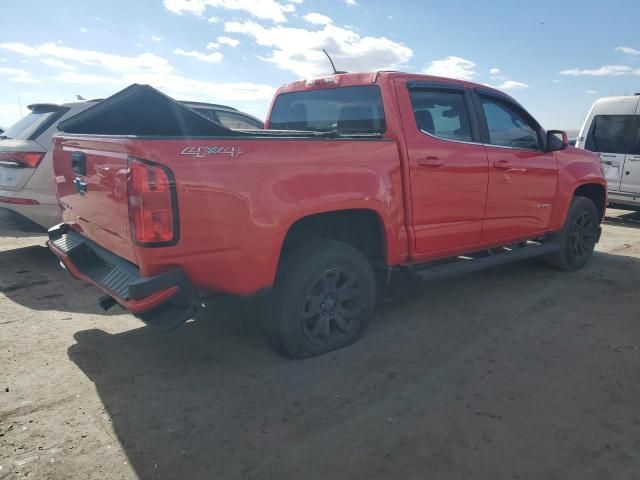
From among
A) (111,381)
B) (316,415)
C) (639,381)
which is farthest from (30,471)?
(639,381)

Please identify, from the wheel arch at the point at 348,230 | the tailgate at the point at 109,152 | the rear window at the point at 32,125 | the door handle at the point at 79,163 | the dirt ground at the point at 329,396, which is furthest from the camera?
the rear window at the point at 32,125

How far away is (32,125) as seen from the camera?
17.4ft

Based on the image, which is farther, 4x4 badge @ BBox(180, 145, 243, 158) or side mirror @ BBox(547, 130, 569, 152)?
side mirror @ BBox(547, 130, 569, 152)

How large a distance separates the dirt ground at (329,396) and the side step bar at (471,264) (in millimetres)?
420

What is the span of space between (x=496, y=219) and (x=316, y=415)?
8.60 feet

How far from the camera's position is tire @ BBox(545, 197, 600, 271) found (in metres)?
5.43

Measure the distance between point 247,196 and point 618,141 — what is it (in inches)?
350

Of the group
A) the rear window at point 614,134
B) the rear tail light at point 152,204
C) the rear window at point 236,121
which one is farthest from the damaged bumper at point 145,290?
the rear window at point 614,134

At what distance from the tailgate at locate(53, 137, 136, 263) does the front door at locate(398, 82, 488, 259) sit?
1.98 meters

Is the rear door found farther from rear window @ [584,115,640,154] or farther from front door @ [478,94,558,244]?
front door @ [478,94,558,244]

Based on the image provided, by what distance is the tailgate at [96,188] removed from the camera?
2.64 metres

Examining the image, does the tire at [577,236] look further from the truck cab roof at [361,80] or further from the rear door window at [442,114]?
Answer: the rear door window at [442,114]

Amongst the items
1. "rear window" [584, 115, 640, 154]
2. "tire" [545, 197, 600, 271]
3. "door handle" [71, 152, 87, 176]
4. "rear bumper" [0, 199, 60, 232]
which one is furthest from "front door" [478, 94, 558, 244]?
"rear window" [584, 115, 640, 154]

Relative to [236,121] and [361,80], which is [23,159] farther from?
[361,80]
